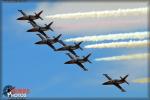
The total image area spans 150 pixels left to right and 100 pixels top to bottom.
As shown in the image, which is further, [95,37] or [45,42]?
[45,42]

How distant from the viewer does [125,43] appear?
363 feet

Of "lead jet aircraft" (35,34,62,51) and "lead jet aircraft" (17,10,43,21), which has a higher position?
"lead jet aircraft" (17,10,43,21)

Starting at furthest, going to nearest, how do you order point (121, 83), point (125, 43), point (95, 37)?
1. point (121, 83)
2. point (95, 37)
3. point (125, 43)

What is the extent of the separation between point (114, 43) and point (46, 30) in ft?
79.6

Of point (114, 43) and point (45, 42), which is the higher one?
point (45, 42)

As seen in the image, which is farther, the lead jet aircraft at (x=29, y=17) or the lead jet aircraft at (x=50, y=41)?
the lead jet aircraft at (x=50, y=41)

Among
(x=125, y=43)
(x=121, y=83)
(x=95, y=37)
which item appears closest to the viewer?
(x=125, y=43)

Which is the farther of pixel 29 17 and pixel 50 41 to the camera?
pixel 50 41

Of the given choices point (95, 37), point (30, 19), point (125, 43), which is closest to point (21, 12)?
point (30, 19)

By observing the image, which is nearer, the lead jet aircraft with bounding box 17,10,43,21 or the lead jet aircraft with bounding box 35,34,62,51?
the lead jet aircraft with bounding box 17,10,43,21

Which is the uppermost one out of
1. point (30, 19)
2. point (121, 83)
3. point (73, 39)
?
point (30, 19)

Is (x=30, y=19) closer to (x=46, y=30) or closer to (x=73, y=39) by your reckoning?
(x=46, y=30)

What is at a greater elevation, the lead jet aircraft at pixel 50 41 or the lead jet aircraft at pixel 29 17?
the lead jet aircraft at pixel 29 17

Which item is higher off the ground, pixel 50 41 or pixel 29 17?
pixel 29 17
